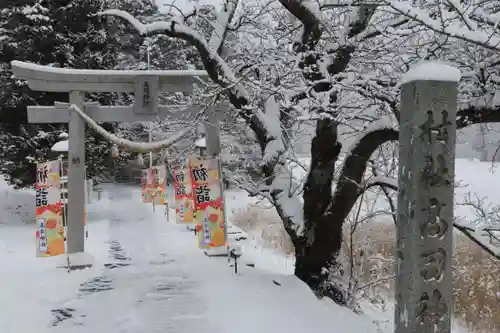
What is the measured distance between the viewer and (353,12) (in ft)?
23.7

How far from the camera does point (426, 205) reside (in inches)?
154

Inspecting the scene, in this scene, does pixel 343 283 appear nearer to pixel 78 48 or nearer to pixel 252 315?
pixel 252 315

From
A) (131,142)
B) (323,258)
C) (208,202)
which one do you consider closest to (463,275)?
(323,258)

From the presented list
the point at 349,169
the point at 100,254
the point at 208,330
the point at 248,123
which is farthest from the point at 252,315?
the point at 100,254

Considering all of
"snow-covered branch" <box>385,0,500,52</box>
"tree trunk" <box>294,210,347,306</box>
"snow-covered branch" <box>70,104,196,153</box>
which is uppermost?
"snow-covered branch" <box>385,0,500,52</box>

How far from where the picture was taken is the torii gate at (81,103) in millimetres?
10945

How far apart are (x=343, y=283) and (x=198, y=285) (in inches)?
98.4

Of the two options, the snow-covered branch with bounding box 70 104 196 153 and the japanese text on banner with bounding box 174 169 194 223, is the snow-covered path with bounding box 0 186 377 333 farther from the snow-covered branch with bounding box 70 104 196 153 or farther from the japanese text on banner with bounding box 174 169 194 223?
the japanese text on banner with bounding box 174 169 194 223

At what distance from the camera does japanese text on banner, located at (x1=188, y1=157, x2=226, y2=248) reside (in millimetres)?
10852

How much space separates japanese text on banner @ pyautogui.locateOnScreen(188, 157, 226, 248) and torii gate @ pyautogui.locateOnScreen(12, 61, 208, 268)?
1.21m

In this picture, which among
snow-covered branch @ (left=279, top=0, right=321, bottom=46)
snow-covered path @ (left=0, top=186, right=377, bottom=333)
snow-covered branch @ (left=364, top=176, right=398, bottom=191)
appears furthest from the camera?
snow-covered branch @ (left=364, top=176, right=398, bottom=191)

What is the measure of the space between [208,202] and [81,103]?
3480 mm

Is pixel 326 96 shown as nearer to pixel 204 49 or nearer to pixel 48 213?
pixel 204 49

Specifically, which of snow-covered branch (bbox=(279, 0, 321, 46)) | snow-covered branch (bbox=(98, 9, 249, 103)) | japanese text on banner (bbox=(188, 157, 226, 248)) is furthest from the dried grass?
snow-covered branch (bbox=(279, 0, 321, 46))
